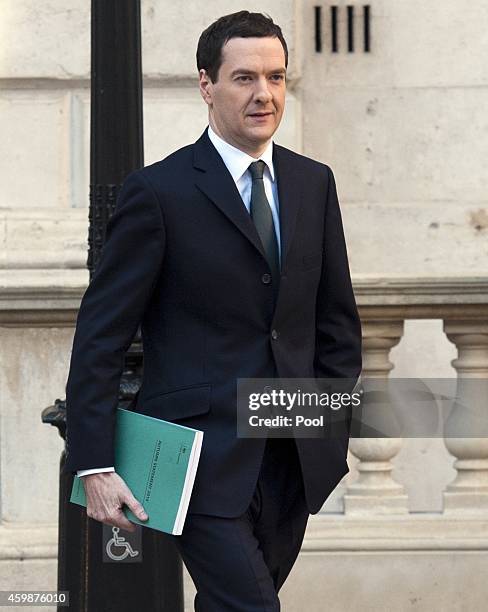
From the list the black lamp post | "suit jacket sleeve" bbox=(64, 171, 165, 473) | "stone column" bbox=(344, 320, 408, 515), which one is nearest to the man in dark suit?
"suit jacket sleeve" bbox=(64, 171, 165, 473)

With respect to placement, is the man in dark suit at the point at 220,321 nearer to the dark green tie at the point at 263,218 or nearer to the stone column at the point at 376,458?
the dark green tie at the point at 263,218

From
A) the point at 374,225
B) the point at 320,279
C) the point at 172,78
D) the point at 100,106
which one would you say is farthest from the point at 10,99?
the point at 320,279

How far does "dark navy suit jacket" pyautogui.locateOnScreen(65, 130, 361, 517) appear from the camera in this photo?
11.0ft

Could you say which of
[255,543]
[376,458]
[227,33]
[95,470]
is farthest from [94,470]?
[376,458]

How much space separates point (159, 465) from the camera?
331 centimetres

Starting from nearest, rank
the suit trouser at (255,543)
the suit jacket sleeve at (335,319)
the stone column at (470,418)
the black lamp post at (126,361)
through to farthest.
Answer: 1. the suit trouser at (255,543)
2. the suit jacket sleeve at (335,319)
3. the black lamp post at (126,361)
4. the stone column at (470,418)

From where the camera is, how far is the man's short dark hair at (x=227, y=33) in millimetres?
3404

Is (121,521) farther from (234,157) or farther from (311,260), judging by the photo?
(234,157)

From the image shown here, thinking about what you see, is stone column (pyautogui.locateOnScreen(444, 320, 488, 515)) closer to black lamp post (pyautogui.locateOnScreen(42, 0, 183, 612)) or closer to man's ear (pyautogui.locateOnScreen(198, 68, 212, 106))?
black lamp post (pyautogui.locateOnScreen(42, 0, 183, 612))

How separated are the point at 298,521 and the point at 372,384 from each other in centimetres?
209

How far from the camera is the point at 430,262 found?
23.1 feet

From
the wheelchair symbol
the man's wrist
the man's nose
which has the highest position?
the man's nose

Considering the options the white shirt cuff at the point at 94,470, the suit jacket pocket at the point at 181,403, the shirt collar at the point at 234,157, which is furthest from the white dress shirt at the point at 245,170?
the white shirt cuff at the point at 94,470

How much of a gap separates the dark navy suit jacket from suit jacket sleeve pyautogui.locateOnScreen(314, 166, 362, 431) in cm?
10
